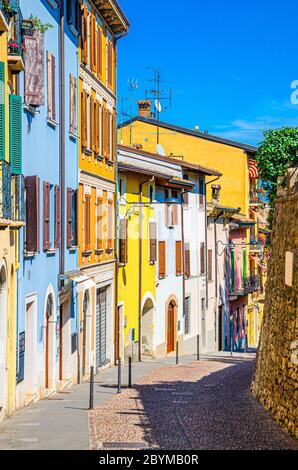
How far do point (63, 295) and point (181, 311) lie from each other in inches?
839

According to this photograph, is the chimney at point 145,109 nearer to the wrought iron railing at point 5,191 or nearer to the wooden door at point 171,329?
the wooden door at point 171,329

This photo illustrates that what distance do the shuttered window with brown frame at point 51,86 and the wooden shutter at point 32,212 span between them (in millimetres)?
3422

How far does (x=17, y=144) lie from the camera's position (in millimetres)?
18219

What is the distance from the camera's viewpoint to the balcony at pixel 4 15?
51.9 feet

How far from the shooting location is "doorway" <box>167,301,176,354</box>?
45.0 m

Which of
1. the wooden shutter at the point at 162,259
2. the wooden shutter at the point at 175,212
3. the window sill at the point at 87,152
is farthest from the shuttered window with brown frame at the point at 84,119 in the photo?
the wooden shutter at the point at 175,212

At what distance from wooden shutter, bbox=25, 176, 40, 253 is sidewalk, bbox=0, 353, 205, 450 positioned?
3511mm

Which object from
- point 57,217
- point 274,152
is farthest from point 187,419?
point 274,152

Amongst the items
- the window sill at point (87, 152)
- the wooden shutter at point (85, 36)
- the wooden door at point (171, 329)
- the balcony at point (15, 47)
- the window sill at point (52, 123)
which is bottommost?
the wooden door at point (171, 329)

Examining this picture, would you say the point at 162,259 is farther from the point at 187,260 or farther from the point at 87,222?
the point at 87,222

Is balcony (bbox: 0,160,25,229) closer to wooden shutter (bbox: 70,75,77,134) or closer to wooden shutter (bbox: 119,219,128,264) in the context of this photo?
wooden shutter (bbox: 70,75,77,134)

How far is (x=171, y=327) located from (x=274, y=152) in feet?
35.3

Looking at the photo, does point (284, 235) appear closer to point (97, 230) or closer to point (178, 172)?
point (97, 230)

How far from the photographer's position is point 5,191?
55.0ft
